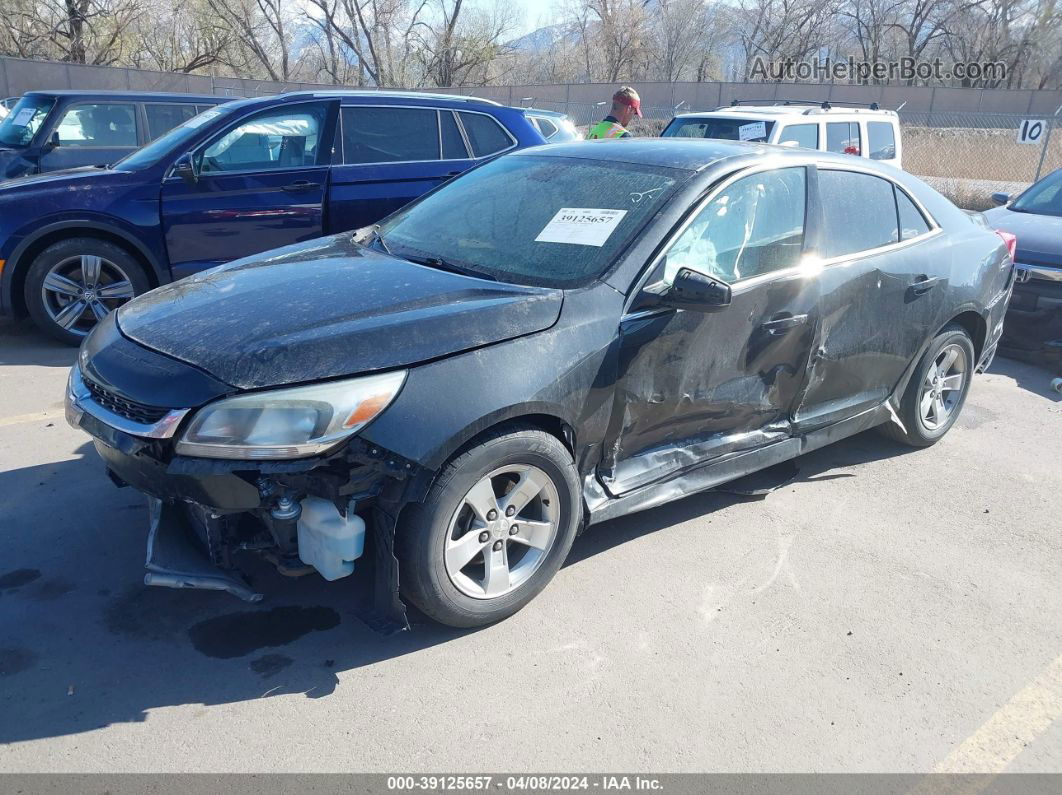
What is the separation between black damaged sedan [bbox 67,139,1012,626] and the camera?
2721mm

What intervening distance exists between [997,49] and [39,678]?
5484cm

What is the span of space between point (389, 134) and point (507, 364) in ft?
14.9

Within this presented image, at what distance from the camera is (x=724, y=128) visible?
33.7ft

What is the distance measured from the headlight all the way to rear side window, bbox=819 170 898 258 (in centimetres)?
254

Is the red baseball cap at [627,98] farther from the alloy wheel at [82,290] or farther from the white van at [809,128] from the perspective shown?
the alloy wheel at [82,290]

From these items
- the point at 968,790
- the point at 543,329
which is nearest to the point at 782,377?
the point at 543,329

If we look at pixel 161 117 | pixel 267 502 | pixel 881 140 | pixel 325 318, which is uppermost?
pixel 161 117

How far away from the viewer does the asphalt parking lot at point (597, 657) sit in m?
2.61

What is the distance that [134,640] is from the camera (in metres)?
2.99

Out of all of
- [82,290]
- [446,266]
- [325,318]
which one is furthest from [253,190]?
[325,318]

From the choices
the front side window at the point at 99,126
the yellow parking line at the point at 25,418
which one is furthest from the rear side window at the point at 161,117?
the yellow parking line at the point at 25,418

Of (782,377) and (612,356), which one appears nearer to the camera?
(612,356)

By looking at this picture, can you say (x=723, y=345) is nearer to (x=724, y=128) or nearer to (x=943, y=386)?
(x=943, y=386)

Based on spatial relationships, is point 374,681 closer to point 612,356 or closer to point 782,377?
point 612,356
